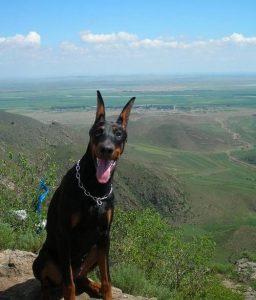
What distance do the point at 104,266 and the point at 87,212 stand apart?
0.80m

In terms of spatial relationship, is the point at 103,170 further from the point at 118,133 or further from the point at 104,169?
the point at 118,133

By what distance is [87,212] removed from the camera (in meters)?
5.02

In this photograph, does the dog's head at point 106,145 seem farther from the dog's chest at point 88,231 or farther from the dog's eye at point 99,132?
the dog's chest at point 88,231

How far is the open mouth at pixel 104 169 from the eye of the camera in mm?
4855

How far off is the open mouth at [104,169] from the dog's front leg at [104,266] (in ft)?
2.62

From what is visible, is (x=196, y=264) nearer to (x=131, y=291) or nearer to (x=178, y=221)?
(x=131, y=291)

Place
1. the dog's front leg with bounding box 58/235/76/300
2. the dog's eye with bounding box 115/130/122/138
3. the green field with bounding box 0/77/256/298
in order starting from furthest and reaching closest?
the green field with bounding box 0/77/256/298 → the dog's front leg with bounding box 58/235/76/300 → the dog's eye with bounding box 115/130/122/138

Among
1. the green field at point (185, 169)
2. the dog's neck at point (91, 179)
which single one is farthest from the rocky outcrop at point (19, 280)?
the green field at point (185, 169)

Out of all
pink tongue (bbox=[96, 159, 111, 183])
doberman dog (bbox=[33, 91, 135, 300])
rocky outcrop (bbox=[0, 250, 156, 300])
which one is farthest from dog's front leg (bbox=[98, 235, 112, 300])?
pink tongue (bbox=[96, 159, 111, 183])


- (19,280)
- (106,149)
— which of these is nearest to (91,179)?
(106,149)

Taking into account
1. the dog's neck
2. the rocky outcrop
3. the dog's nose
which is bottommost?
the rocky outcrop

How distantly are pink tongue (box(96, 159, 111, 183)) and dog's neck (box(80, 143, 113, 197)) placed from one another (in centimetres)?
15

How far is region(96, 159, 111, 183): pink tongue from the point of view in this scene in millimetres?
4855

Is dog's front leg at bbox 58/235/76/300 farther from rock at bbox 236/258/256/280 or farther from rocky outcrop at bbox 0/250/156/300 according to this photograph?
rock at bbox 236/258/256/280
